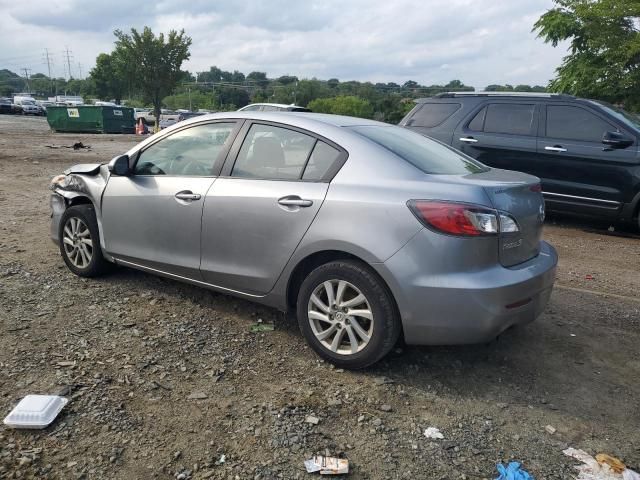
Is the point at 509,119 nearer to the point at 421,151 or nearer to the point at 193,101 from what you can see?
the point at 421,151

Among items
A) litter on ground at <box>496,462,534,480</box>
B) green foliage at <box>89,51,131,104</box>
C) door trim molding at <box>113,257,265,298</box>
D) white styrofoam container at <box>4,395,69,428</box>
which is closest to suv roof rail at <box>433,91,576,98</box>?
door trim molding at <box>113,257,265,298</box>

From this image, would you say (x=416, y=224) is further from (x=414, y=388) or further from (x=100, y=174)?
(x=100, y=174)

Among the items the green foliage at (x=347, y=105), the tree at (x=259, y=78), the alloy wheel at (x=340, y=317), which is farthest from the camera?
the tree at (x=259, y=78)

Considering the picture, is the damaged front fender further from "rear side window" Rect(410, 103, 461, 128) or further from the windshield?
the windshield

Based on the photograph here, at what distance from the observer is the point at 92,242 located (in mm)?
4781

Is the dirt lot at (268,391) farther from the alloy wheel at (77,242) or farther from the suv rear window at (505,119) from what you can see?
the suv rear window at (505,119)

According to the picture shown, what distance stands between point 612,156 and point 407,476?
20.1 ft

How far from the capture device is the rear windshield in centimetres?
356

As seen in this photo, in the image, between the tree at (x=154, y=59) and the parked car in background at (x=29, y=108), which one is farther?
the parked car in background at (x=29, y=108)

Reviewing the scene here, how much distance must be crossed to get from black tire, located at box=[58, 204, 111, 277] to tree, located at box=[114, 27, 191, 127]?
33453 mm

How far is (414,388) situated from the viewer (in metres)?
3.33

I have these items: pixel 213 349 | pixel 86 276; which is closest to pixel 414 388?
pixel 213 349

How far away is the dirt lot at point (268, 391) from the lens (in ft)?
8.72

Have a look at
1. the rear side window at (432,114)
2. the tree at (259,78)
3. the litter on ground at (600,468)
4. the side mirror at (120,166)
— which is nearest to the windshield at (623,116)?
the rear side window at (432,114)
